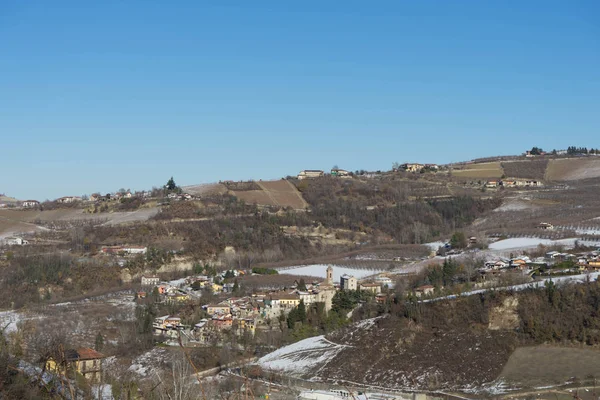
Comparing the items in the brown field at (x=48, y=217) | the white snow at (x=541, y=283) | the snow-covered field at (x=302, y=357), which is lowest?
the snow-covered field at (x=302, y=357)

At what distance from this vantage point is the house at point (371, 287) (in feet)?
184

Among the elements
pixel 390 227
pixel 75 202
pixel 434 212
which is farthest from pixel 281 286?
pixel 75 202

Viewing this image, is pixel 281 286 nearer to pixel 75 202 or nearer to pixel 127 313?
pixel 127 313

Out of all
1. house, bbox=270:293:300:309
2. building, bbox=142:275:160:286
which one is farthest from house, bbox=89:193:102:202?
house, bbox=270:293:300:309

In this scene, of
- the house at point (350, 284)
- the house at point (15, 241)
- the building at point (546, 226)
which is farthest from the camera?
the house at point (15, 241)

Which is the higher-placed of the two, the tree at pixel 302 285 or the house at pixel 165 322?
the tree at pixel 302 285

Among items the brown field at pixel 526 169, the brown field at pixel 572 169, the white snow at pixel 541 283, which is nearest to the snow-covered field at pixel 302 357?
the white snow at pixel 541 283

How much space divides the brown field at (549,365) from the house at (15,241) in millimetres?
59444

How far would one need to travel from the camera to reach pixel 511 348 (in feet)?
130

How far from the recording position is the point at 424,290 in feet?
171

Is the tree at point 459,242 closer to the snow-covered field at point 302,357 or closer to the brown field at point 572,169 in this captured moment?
the snow-covered field at point 302,357

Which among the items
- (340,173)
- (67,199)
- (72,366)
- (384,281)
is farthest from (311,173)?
(72,366)

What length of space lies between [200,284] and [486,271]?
77.7 feet

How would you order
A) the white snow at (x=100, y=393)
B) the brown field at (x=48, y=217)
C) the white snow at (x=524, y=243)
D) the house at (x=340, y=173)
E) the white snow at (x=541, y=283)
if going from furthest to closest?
the house at (x=340, y=173)
the brown field at (x=48, y=217)
the white snow at (x=524, y=243)
the white snow at (x=541, y=283)
the white snow at (x=100, y=393)
